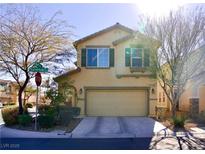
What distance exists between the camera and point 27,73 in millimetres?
11297

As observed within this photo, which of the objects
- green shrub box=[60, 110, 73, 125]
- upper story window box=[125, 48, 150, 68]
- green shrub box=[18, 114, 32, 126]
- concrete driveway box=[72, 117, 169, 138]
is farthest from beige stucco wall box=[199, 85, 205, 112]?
green shrub box=[18, 114, 32, 126]

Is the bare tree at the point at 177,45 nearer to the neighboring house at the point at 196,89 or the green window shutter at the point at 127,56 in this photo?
the neighboring house at the point at 196,89

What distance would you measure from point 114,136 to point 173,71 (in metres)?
3.23

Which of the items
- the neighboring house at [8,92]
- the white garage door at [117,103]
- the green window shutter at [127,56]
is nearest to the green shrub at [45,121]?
the neighboring house at [8,92]

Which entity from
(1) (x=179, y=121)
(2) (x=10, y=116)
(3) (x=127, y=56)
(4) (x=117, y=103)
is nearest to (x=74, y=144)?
(2) (x=10, y=116)

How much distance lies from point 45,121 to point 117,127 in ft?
8.56

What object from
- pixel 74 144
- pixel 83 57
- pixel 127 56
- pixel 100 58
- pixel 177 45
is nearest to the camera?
pixel 74 144

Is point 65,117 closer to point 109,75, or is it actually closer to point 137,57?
point 109,75

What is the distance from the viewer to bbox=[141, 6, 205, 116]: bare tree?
11.1 metres

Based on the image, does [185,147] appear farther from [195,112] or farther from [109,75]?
[109,75]

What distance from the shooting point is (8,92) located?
10.9 metres

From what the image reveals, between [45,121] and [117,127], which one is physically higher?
[45,121]

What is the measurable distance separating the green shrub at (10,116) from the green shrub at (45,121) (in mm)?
868

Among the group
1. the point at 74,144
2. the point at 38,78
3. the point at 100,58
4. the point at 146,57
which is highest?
the point at 100,58
